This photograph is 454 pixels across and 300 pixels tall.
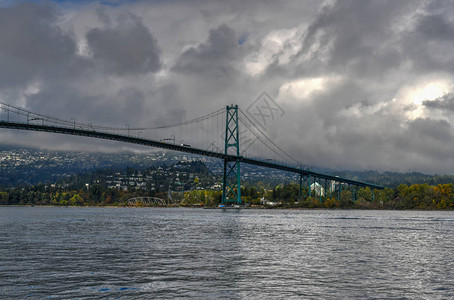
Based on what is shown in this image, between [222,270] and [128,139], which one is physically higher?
[128,139]

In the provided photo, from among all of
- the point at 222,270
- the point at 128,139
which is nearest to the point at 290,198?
the point at 128,139

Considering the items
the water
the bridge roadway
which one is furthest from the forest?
the water

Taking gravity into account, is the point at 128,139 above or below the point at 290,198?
above

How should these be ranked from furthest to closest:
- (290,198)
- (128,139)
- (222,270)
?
(290,198) < (128,139) < (222,270)

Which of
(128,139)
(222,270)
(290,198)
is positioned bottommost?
→ (222,270)

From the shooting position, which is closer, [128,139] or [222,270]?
[222,270]

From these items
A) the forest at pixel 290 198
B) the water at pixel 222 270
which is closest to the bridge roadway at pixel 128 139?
the forest at pixel 290 198

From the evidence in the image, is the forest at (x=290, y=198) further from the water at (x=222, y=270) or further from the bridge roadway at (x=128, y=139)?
the water at (x=222, y=270)

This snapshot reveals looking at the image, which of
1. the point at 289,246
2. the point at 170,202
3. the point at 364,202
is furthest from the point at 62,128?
the point at 170,202

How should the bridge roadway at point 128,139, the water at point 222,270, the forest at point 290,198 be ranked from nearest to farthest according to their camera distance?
1. the water at point 222,270
2. the bridge roadway at point 128,139
3. the forest at point 290,198

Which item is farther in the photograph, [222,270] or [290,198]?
[290,198]

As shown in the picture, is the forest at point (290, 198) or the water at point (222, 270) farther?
the forest at point (290, 198)

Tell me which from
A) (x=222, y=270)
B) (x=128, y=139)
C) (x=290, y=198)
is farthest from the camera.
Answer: (x=290, y=198)

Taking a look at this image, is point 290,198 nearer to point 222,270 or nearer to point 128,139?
point 128,139
